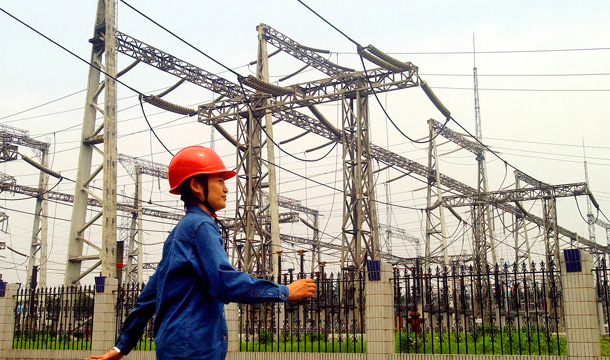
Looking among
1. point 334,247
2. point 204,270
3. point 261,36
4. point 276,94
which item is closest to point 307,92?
point 276,94

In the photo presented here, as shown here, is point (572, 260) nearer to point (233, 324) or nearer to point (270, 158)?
point (233, 324)

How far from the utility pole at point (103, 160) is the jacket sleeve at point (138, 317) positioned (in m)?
13.7

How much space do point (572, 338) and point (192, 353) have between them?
9.31 meters

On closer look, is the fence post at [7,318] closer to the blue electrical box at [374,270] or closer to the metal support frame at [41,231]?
the blue electrical box at [374,270]

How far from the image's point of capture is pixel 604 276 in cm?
1104

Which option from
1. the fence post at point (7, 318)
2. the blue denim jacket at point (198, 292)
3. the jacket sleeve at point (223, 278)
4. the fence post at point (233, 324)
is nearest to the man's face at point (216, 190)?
the blue denim jacket at point (198, 292)

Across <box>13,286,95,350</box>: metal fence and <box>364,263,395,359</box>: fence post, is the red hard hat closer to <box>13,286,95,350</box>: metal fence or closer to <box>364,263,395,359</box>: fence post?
<box>364,263,395,359</box>: fence post

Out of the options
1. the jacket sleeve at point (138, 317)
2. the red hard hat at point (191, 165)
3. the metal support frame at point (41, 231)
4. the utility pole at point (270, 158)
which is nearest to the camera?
the red hard hat at point (191, 165)

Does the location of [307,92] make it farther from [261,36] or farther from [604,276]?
[604,276]

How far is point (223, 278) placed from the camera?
9.14 ft

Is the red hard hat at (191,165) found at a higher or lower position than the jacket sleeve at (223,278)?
higher

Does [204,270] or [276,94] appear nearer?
[204,270]

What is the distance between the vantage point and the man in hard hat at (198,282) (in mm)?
2791

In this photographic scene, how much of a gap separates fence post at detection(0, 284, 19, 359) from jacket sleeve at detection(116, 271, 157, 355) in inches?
609
